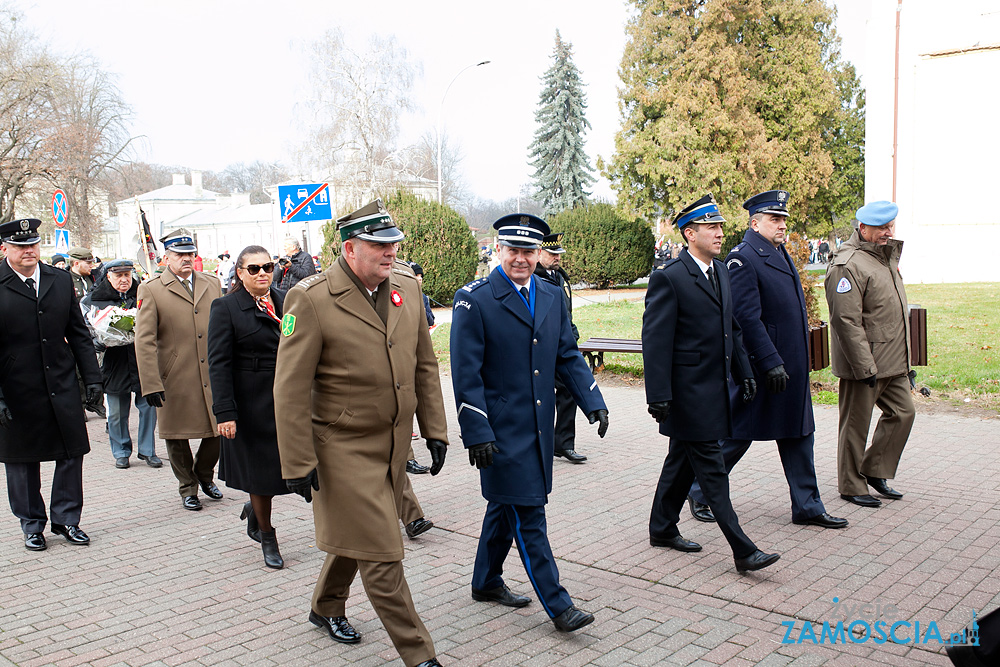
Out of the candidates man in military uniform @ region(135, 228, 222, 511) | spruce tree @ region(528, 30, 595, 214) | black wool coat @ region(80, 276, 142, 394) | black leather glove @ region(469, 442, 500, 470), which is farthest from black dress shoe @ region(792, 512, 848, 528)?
spruce tree @ region(528, 30, 595, 214)

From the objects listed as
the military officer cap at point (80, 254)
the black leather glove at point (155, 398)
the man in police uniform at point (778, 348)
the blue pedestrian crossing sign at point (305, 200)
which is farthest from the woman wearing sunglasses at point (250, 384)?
the blue pedestrian crossing sign at point (305, 200)

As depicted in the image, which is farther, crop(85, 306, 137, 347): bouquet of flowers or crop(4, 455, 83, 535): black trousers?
crop(85, 306, 137, 347): bouquet of flowers

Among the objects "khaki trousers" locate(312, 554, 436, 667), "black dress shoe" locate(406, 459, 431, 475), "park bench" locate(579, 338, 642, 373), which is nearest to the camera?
"khaki trousers" locate(312, 554, 436, 667)

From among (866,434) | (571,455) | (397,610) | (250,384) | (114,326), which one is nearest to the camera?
(397,610)

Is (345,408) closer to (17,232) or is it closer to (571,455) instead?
(17,232)

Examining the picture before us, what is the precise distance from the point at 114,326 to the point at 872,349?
706 cm

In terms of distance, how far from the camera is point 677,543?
17.9ft

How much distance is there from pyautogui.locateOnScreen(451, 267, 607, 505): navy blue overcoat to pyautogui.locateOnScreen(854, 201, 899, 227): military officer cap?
314 centimetres

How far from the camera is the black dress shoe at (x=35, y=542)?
597 cm

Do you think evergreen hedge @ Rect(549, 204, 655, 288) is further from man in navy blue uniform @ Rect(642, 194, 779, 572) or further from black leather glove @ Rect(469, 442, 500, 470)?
black leather glove @ Rect(469, 442, 500, 470)

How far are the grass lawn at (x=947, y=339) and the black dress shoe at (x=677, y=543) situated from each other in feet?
18.7

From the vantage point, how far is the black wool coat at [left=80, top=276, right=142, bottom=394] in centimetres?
885

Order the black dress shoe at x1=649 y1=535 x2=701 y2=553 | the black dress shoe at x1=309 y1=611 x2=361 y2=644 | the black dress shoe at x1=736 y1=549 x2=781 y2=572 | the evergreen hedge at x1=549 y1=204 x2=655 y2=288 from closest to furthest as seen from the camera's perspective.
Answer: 1. the black dress shoe at x1=309 y1=611 x2=361 y2=644
2. the black dress shoe at x1=736 y1=549 x2=781 y2=572
3. the black dress shoe at x1=649 y1=535 x2=701 y2=553
4. the evergreen hedge at x1=549 y1=204 x2=655 y2=288

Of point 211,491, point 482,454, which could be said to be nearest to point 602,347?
point 211,491
